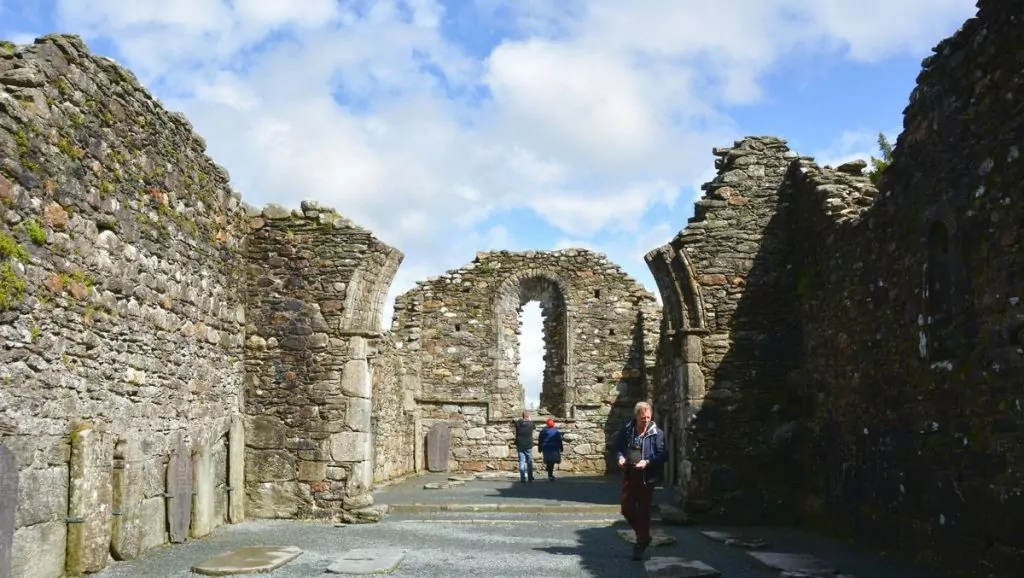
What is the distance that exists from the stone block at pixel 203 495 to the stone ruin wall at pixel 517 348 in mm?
11918

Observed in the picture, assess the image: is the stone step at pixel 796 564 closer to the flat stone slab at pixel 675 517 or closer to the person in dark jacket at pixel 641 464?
the person in dark jacket at pixel 641 464

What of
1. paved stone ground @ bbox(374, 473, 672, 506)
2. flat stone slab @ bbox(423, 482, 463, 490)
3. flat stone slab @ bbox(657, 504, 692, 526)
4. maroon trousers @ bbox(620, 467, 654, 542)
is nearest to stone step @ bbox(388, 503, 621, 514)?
paved stone ground @ bbox(374, 473, 672, 506)

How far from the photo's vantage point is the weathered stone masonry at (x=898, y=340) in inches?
272

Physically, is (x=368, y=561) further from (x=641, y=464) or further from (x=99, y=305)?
(x=99, y=305)

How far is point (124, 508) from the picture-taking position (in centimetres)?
841

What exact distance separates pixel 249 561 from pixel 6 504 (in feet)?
7.91

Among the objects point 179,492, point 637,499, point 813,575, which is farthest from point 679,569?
point 179,492

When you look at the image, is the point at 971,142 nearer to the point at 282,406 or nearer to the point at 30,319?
the point at 30,319

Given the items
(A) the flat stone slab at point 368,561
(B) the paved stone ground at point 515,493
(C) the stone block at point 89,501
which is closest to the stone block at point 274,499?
(B) the paved stone ground at point 515,493

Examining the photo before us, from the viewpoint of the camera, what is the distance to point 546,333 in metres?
24.8

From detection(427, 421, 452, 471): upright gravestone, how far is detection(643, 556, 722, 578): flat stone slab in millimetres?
14633

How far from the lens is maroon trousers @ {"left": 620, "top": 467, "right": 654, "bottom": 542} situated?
30.0ft

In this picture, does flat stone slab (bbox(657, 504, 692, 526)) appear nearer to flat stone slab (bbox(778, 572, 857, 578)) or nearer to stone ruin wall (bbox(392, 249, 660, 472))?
flat stone slab (bbox(778, 572, 857, 578))

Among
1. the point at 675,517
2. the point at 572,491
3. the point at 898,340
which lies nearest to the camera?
the point at 898,340
